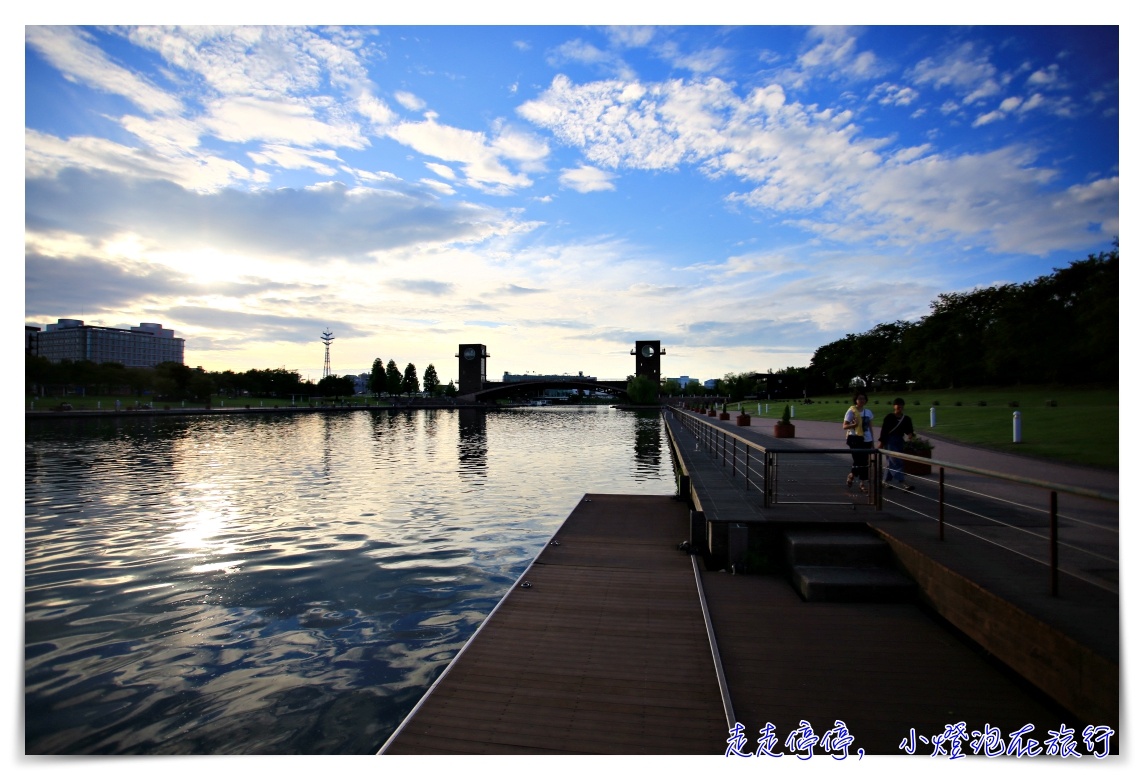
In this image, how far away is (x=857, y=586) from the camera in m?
6.07

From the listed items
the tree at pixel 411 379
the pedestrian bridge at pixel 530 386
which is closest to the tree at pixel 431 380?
the tree at pixel 411 379

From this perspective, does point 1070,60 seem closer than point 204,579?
Yes

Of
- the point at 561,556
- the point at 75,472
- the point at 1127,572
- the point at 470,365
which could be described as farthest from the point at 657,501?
the point at 470,365

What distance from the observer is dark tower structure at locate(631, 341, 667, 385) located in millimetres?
154250

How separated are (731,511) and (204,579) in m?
7.41

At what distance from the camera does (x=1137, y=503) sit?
4.41 metres

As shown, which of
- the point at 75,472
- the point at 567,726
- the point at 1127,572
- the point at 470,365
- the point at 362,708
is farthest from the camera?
the point at 470,365

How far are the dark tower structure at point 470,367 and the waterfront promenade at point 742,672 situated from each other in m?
143

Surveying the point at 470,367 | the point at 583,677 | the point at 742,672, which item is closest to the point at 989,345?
the point at 742,672

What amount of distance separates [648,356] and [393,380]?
209 ft

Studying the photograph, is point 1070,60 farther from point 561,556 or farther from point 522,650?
point 561,556

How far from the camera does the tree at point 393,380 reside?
133 metres

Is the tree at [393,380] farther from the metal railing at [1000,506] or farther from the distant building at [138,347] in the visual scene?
the metal railing at [1000,506]

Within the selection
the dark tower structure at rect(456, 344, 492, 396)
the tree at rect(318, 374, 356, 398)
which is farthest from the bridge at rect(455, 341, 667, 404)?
the tree at rect(318, 374, 356, 398)
